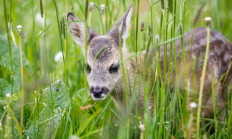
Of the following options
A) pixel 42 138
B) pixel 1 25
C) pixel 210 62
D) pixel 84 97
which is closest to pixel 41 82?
pixel 42 138

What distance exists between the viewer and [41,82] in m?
2.83

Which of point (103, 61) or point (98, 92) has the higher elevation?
point (103, 61)

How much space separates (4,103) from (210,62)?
2.87 metres

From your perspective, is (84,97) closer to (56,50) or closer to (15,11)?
(56,50)

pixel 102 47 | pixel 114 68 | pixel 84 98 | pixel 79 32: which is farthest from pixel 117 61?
pixel 79 32

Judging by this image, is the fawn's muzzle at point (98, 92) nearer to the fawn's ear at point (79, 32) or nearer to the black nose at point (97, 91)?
the black nose at point (97, 91)

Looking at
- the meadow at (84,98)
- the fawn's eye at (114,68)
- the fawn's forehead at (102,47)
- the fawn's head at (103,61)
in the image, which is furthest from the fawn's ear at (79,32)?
the fawn's eye at (114,68)

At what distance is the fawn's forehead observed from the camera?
3.93 metres

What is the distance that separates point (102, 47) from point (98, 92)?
73 cm

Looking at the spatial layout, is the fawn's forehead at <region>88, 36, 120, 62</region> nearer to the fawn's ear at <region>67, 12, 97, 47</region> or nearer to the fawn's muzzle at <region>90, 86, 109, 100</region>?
the fawn's ear at <region>67, 12, 97, 47</region>

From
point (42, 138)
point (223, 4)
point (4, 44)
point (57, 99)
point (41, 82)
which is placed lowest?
point (42, 138)

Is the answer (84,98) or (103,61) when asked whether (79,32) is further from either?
(84,98)

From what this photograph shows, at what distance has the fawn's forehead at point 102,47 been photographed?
393 cm

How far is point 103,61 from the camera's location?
3.90 metres
